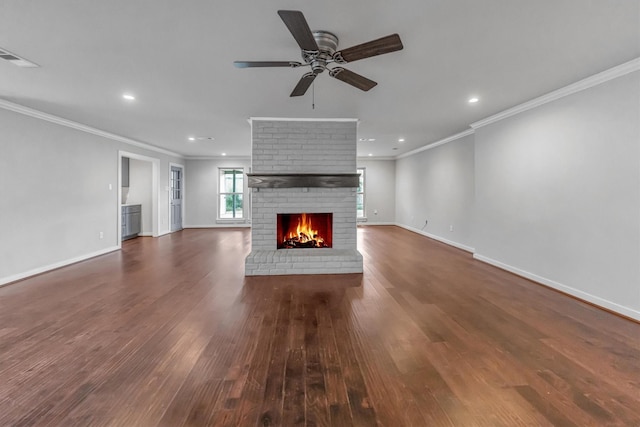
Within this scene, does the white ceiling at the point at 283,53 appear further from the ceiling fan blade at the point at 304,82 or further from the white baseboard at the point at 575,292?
the white baseboard at the point at 575,292

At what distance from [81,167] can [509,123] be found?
7387mm

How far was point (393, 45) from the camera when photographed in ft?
6.29

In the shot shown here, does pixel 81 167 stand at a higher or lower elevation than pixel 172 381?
higher

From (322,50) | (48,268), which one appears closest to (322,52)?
(322,50)

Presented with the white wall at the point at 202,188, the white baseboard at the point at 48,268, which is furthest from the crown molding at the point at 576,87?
the white baseboard at the point at 48,268

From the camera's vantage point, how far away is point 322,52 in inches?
85.1

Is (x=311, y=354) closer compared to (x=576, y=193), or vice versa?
(x=311, y=354)

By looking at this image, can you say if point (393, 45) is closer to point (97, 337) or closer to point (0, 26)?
point (0, 26)

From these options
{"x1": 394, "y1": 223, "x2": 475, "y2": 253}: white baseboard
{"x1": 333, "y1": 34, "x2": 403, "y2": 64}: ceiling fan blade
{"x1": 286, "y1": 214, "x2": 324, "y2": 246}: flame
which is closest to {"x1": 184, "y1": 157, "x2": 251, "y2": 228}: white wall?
{"x1": 286, "y1": 214, "x2": 324, "y2": 246}: flame

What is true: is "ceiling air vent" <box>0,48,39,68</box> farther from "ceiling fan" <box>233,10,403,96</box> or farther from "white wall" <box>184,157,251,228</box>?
"white wall" <box>184,157,251,228</box>

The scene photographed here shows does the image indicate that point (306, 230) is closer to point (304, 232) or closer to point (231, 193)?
point (304, 232)

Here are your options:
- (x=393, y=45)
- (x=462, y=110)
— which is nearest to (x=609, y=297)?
(x=462, y=110)

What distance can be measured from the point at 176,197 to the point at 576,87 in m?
9.66

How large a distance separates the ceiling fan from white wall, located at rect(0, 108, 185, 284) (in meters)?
4.15
